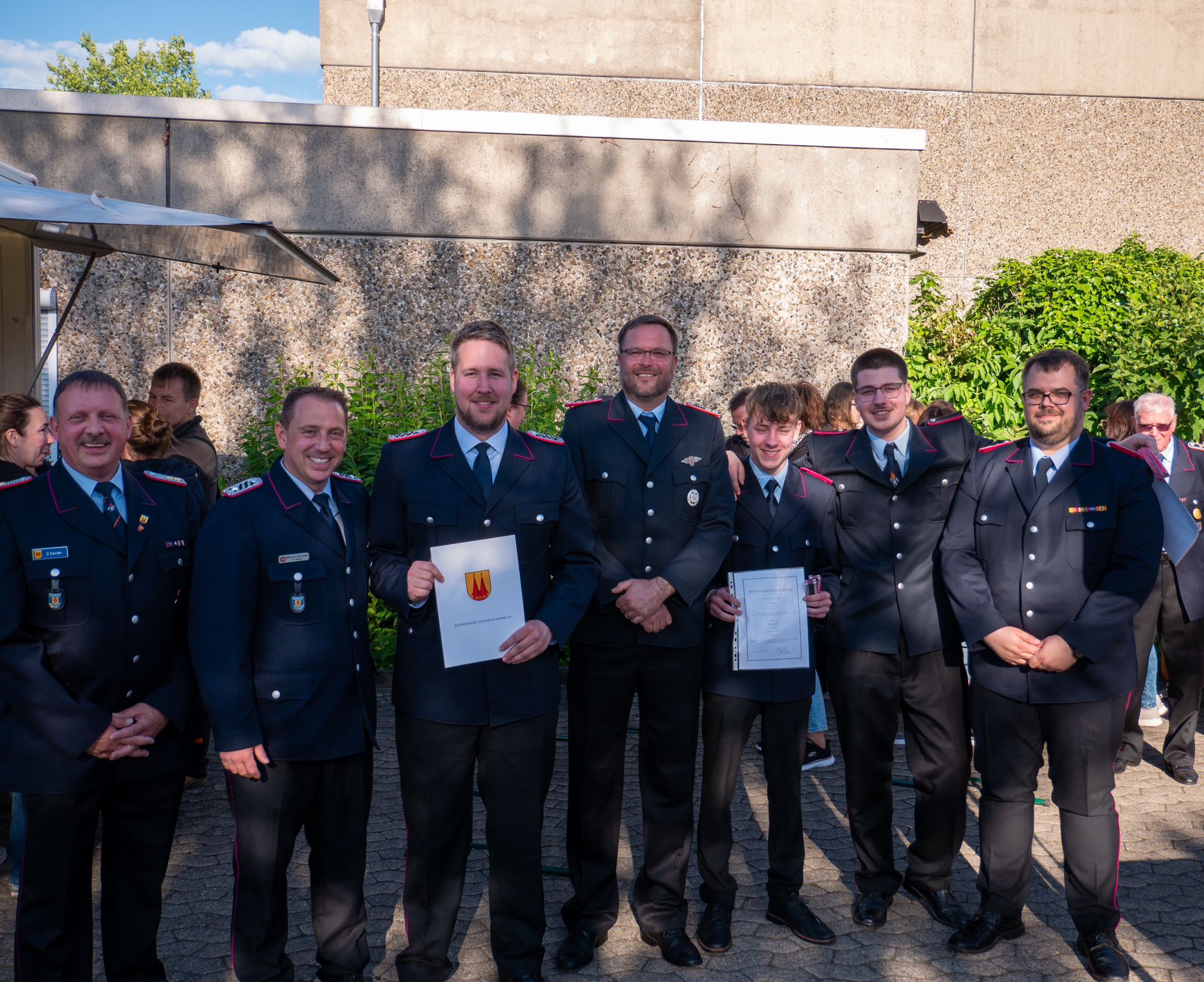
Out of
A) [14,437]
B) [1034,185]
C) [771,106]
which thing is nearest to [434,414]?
[14,437]

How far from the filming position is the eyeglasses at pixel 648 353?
14.1ft

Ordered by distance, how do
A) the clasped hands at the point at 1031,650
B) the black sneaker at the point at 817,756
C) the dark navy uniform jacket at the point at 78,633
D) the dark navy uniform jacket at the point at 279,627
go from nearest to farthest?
the dark navy uniform jacket at the point at 78,633, the dark navy uniform jacket at the point at 279,627, the clasped hands at the point at 1031,650, the black sneaker at the point at 817,756

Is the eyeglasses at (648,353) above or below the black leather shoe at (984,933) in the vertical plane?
above

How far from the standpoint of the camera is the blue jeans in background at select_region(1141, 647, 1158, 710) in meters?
7.18

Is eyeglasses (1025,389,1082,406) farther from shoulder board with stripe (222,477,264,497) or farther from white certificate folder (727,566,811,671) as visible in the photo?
shoulder board with stripe (222,477,264,497)

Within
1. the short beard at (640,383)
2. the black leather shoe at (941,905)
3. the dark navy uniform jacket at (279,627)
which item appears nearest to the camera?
the dark navy uniform jacket at (279,627)

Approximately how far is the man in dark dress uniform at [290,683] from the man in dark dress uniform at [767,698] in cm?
142

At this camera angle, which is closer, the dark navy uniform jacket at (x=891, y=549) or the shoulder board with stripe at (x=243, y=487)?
the shoulder board with stripe at (x=243, y=487)

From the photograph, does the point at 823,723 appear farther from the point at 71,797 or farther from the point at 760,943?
the point at 71,797

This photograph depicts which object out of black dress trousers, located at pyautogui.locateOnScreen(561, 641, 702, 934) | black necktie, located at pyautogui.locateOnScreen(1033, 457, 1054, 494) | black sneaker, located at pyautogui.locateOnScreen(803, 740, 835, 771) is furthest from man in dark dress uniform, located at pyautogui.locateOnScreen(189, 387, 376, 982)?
black sneaker, located at pyautogui.locateOnScreen(803, 740, 835, 771)

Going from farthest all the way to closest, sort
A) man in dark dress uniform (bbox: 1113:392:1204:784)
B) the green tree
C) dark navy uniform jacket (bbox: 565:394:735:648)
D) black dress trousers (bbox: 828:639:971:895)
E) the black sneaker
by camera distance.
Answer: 1. the green tree
2. the black sneaker
3. man in dark dress uniform (bbox: 1113:392:1204:784)
4. black dress trousers (bbox: 828:639:971:895)
5. dark navy uniform jacket (bbox: 565:394:735:648)

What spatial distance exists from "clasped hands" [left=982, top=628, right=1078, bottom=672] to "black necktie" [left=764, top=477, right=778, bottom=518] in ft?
3.19

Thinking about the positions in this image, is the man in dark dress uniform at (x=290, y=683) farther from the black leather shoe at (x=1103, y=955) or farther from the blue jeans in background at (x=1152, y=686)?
the blue jeans in background at (x=1152, y=686)

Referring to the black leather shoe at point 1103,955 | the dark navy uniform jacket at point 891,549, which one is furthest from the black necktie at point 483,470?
the black leather shoe at point 1103,955
